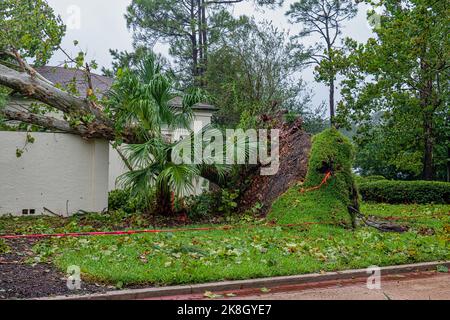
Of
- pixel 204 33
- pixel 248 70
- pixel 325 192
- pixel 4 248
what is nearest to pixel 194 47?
pixel 204 33

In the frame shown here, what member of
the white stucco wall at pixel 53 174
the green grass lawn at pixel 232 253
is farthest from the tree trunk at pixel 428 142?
the white stucco wall at pixel 53 174

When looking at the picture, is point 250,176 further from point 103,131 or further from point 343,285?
point 343,285

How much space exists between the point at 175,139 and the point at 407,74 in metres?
10.6

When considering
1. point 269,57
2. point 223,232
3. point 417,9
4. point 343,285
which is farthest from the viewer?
point 269,57

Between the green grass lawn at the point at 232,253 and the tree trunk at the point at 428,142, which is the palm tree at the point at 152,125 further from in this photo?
the tree trunk at the point at 428,142

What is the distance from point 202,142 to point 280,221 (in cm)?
254

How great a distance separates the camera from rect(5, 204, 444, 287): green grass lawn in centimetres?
530

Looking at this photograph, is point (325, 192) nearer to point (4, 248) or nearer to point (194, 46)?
point (4, 248)

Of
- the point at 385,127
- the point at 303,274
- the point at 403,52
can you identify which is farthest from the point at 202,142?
the point at 385,127

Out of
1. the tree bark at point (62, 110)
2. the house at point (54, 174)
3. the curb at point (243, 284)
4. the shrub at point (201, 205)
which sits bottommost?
the curb at point (243, 284)

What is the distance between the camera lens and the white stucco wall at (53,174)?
36.2ft

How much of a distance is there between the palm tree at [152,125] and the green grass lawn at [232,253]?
175 cm

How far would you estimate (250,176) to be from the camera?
11.6m

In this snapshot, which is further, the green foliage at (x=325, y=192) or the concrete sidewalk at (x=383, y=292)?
the green foliage at (x=325, y=192)
